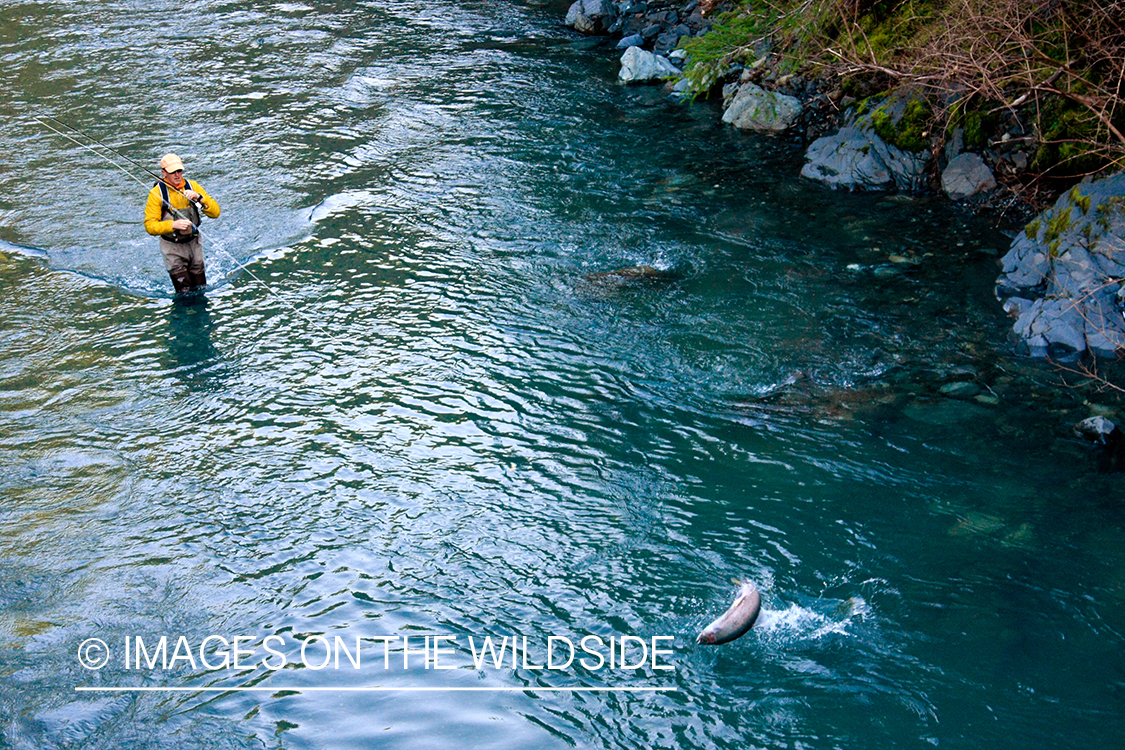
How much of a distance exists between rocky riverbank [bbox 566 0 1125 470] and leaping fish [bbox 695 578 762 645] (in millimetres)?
3595

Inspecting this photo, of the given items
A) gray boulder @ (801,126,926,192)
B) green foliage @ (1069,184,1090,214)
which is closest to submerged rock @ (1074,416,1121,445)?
green foliage @ (1069,184,1090,214)

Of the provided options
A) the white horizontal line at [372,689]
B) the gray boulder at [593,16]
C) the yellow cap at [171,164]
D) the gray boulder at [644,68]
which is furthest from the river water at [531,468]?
the gray boulder at [593,16]

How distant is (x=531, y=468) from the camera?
7.75m

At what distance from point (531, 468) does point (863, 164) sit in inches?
294

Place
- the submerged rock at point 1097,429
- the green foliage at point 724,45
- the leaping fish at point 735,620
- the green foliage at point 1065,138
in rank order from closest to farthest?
the leaping fish at point 735,620 → the submerged rock at point 1097,429 → the green foliage at point 1065,138 → the green foliage at point 724,45

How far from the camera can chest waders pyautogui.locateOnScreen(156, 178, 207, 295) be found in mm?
9789

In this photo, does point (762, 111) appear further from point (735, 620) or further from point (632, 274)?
point (735, 620)

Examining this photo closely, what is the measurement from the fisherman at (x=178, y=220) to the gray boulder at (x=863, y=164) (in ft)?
26.3

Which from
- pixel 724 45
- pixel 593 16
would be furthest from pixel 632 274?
pixel 593 16

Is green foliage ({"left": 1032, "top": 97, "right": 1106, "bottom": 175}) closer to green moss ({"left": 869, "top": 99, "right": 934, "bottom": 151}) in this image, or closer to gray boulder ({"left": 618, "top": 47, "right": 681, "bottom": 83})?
green moss ({"left": 869, "top": 99, "right": 934, "bottom": 151})

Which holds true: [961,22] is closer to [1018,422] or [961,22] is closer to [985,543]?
[1018,422]

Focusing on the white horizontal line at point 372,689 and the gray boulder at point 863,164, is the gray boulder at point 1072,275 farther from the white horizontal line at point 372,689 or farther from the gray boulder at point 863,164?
the white horizontal line at point 372,689

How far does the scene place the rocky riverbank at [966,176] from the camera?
347 inches

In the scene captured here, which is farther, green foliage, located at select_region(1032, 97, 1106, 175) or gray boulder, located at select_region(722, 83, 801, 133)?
gray boulder, located at select_region(722, 83, 801, 133)
